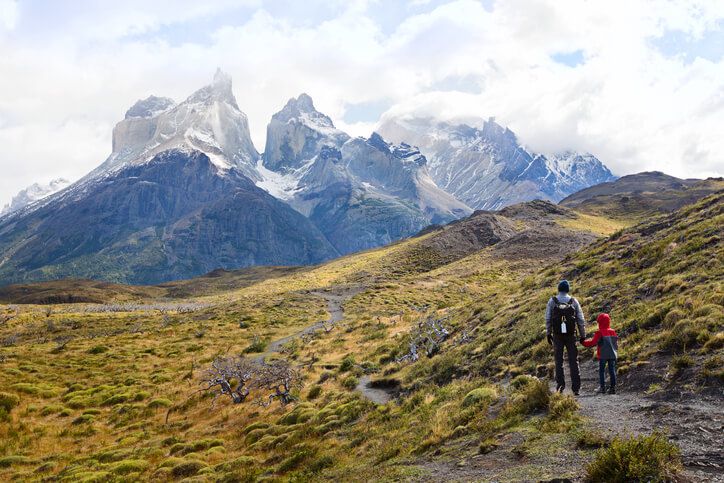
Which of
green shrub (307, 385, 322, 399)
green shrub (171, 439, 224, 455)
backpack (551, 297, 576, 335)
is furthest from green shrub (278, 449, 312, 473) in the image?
green shrub (307, 385, 322, 399)

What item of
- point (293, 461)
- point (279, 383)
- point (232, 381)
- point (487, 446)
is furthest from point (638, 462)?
point (232, 381)

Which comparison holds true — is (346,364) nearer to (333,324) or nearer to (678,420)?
(333,324)

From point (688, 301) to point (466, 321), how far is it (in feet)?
65.2

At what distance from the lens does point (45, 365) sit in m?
46.7

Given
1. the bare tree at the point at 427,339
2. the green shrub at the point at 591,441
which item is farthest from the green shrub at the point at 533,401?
the bare tree at the point at 427,339

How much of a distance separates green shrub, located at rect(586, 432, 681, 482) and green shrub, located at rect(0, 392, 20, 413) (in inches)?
1535

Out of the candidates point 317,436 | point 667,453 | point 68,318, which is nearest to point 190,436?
point 317,436

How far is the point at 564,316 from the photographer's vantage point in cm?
1459

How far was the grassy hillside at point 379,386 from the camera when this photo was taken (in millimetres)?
13211

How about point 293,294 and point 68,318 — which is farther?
point 293,294

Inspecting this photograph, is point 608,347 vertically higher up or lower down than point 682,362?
higher up

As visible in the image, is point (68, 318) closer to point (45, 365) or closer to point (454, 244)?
point (45, 365)

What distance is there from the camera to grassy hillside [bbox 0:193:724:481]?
13.2 metres

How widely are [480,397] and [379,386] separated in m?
12.1
